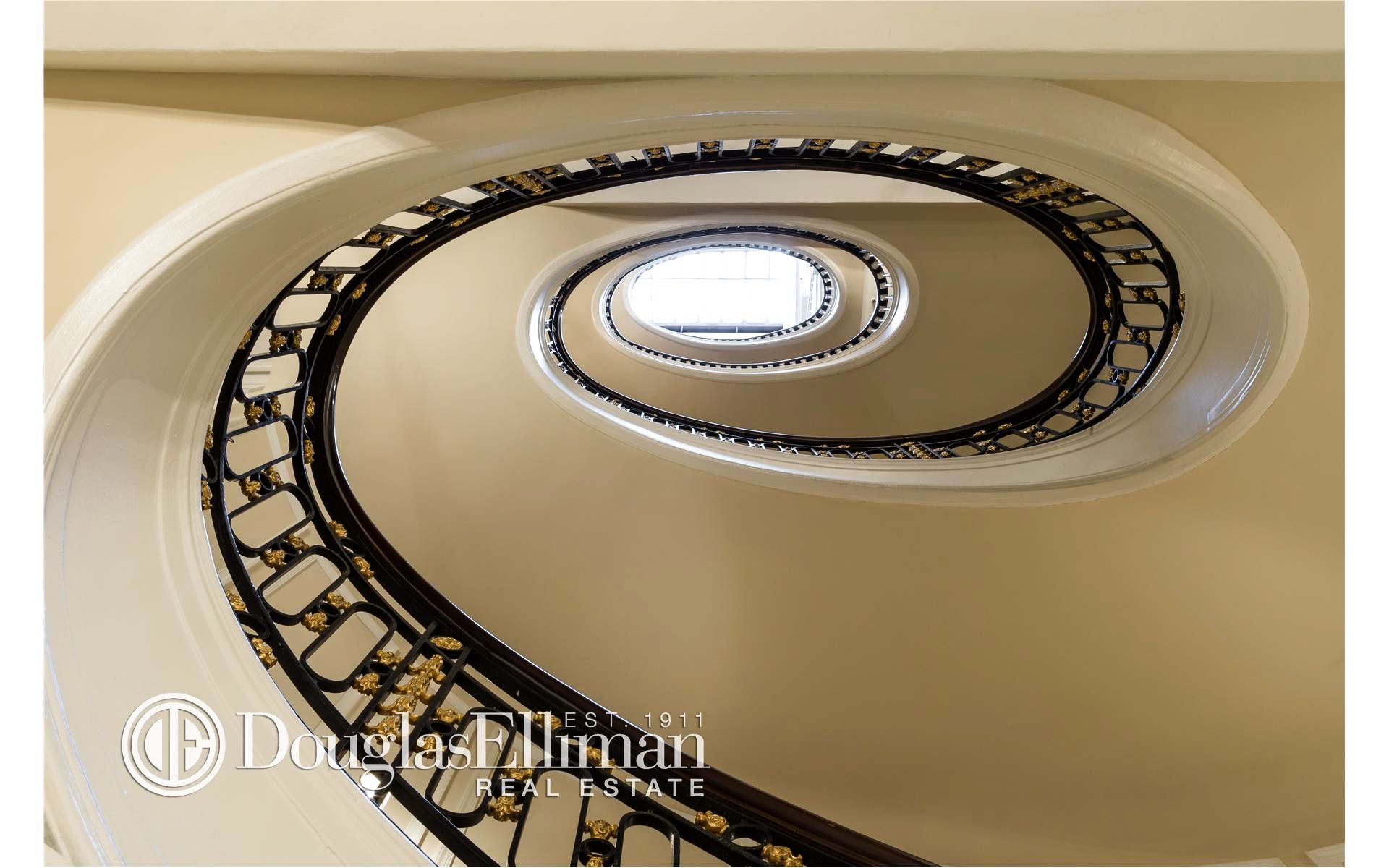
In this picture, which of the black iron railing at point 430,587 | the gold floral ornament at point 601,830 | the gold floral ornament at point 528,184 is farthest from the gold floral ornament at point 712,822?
the gold floral ornament at point 528,184

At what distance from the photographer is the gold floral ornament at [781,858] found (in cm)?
197

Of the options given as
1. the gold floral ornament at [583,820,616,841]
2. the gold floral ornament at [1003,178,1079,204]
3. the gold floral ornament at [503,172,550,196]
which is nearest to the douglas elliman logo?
the gold floral ornament at [583,820,616,841]

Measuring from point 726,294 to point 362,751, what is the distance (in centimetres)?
890

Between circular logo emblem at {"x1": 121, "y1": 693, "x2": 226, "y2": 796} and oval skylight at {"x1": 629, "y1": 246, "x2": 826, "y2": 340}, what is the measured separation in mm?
8383

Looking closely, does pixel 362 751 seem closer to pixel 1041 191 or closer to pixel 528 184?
pixel 528 184

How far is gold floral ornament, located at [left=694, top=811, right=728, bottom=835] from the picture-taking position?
1.99m

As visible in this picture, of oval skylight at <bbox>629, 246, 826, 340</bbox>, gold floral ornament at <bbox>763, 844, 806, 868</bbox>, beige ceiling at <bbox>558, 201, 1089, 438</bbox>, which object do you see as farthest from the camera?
oval skylight at <bbox>629, 246, 826, 340</bbox>

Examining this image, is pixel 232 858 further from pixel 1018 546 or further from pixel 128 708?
pixel 1018 546

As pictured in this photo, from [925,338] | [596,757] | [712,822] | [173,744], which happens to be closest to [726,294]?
[925,338]

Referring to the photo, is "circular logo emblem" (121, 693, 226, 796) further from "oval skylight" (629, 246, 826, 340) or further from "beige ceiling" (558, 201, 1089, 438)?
"oval skylight" (629, 246, 826, 340)

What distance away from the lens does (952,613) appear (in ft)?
11.4

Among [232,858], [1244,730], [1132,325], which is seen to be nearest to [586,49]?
[232,858]

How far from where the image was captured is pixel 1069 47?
1.16 metres

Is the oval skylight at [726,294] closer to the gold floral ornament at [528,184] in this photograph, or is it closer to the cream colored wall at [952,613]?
the cream colored wall at [952,613]
